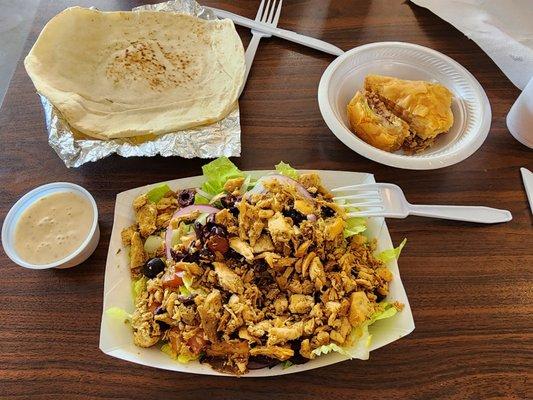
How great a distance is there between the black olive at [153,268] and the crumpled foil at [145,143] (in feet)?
1.10

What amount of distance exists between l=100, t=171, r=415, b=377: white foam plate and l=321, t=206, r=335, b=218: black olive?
0.11 meters

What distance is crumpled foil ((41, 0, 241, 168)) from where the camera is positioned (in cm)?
128

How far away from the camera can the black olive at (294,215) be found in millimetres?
1069

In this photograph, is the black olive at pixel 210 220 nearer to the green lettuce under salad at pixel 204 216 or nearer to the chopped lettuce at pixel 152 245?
the green lettuce under salad at pixel 204 216

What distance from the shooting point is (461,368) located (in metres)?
1.06

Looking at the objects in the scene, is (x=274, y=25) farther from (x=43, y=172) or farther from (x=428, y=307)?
(x=428, y=307)

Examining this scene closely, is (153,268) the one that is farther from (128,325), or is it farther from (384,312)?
(384,312)

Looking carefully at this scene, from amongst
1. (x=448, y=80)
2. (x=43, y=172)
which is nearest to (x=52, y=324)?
(x=43, y=172)

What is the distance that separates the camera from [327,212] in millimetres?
1118

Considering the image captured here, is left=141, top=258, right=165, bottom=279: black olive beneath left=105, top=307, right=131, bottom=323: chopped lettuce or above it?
above

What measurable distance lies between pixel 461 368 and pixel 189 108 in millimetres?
1014

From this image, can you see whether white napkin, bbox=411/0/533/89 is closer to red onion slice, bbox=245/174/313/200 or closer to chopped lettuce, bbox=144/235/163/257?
red onion slice, bbox=245/174/313/200

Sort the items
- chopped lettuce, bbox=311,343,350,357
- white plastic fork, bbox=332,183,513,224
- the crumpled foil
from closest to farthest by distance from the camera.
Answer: chopped lettuce, bbox=311,343,350,357 < white plastic fork, bbox=332,183,513,224 < the crumpled foil

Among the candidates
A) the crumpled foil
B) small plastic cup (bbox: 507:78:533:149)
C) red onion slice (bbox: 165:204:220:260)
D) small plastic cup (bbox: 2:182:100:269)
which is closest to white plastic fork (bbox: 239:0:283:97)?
the crumpled foil
